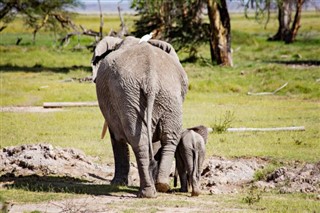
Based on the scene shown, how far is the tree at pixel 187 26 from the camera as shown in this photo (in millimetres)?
33656

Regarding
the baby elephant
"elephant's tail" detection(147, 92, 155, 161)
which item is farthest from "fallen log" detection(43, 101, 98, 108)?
"elephant's tail" detection(147, 92, 155, 161)

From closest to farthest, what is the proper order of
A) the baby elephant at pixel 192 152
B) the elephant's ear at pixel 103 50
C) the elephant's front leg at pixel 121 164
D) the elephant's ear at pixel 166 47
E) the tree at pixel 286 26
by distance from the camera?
1. the baby elephant at pixel 192 152
2. the elephant's ear at pixel 166 47
3. the elephant's front leg at pixel 121 164
4. the elephant's ear at pixel 103 50
5. the tree at pixel 286 26

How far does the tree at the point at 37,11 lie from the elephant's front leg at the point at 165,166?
94.6 ft

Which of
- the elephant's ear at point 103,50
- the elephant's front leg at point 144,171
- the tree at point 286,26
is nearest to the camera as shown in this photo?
the elephant's front leg at point 144,171

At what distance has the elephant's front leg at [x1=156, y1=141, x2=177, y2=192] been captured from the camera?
1099cm

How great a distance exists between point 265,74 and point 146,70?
18.1 metres

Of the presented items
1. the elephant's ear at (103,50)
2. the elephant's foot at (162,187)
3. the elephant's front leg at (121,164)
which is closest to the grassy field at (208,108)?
the elephant's foot at (162,187)

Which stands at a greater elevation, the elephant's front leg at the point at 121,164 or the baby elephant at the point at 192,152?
the baby elephant at the point at 192,152

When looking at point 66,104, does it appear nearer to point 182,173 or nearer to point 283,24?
point 182,173

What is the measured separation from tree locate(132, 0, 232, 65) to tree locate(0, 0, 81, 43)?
471cm

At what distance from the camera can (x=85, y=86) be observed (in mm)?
26797

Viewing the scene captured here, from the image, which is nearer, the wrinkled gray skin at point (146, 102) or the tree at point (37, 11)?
the wrinkled gray skin at point (146, 102)

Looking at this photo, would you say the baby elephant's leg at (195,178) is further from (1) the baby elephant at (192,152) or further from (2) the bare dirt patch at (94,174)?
(2) the bare dirt patch at (94,174)

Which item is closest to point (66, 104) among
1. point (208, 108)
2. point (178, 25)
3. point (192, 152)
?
point (208, 108)
